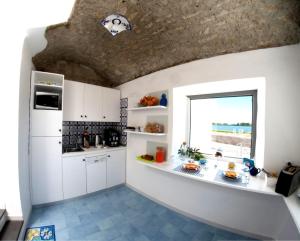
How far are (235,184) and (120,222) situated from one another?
157 centimetres

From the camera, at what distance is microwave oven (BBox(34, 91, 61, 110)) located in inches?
88.9

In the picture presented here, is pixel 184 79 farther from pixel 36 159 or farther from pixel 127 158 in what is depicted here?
pixel 36 159

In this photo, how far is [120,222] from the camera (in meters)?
2.06

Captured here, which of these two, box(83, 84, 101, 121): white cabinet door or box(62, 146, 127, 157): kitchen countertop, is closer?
box(62, 146, 127, 157): kitchen countertop

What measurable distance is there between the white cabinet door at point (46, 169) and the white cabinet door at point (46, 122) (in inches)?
3.6

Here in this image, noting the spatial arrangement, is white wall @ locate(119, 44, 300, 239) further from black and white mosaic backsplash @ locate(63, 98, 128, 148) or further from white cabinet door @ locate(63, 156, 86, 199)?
white cabinet door @ locate(63, 156, 86, 199)

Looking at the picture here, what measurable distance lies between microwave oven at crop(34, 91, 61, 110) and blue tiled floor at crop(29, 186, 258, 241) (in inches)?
60.9

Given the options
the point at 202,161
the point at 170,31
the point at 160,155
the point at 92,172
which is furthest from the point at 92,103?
the point at 202,161

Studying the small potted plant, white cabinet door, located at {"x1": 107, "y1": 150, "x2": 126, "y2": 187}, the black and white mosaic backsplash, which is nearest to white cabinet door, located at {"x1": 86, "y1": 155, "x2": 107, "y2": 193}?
white cabinet door, located at {"x1": 107, "y1": 150, "x2": 126, "y2": 187}

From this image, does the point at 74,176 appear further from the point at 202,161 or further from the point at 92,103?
the point at 202,161

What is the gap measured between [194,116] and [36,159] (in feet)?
8.67

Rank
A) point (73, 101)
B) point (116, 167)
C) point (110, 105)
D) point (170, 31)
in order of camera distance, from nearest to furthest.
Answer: point (170, 31) → point (73, 101) → point (116, 167) → point (110, 105)

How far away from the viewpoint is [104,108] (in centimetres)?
311

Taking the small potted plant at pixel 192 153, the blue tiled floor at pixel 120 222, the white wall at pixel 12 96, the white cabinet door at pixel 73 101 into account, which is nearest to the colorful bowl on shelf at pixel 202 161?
the small potted plant at pixel 192 153
